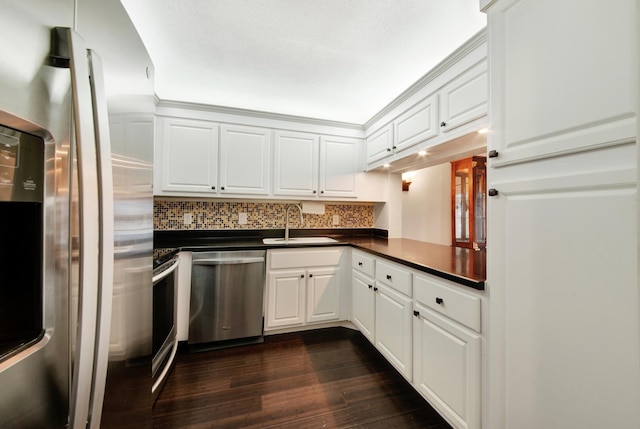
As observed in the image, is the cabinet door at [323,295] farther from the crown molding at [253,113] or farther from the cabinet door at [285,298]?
the crown molding at [253,113]

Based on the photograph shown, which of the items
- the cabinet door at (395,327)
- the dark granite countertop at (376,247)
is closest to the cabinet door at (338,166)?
the dark granite countertop at (376,247)

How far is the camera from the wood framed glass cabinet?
136 inches

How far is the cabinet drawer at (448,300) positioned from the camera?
1149 mm

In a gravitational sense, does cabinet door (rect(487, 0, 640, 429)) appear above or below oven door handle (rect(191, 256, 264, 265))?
above

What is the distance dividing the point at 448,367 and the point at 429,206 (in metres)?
2.45

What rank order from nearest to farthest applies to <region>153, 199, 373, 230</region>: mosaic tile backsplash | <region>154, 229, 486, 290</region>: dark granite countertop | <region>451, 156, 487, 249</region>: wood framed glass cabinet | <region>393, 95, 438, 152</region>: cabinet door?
<region>154, 229, 486, 290</region>: dark granite countertop → <region>393, 95, 438, 152</region>: cabinet door → <region>153, 199, 373, 230</region>: mosaic tile backsplash → <region>451, 156, 487, 249</region>: wood framed glass cabinet

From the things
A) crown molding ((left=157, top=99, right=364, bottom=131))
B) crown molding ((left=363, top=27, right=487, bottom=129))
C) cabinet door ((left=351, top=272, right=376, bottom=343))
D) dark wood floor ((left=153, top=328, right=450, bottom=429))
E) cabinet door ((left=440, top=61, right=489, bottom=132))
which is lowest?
dark wood floor ((left=153, top=328, right=450, bottom=429))

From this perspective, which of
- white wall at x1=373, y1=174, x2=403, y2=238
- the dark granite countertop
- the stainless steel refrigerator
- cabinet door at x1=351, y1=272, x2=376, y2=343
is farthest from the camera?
white wall at x1=373, y1=174, x2=403, y2=238

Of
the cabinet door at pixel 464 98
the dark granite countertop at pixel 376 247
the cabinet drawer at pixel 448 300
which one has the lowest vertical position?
the cabinet drawer at pixel 448 300

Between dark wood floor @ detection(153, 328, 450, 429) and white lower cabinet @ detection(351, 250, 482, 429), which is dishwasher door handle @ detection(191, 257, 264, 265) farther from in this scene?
white lower cabinet @ detection(351, 250, 482, 429)

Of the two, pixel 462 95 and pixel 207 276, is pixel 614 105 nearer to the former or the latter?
→ pixel 462 95

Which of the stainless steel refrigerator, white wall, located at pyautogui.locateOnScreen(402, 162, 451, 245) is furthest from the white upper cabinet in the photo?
the stainless steel refrigerator

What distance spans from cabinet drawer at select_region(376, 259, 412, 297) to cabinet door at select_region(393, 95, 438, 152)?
969 millimetres

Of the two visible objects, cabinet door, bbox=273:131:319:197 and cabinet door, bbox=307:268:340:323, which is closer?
cabinet door, bbox=307:268:340:323
